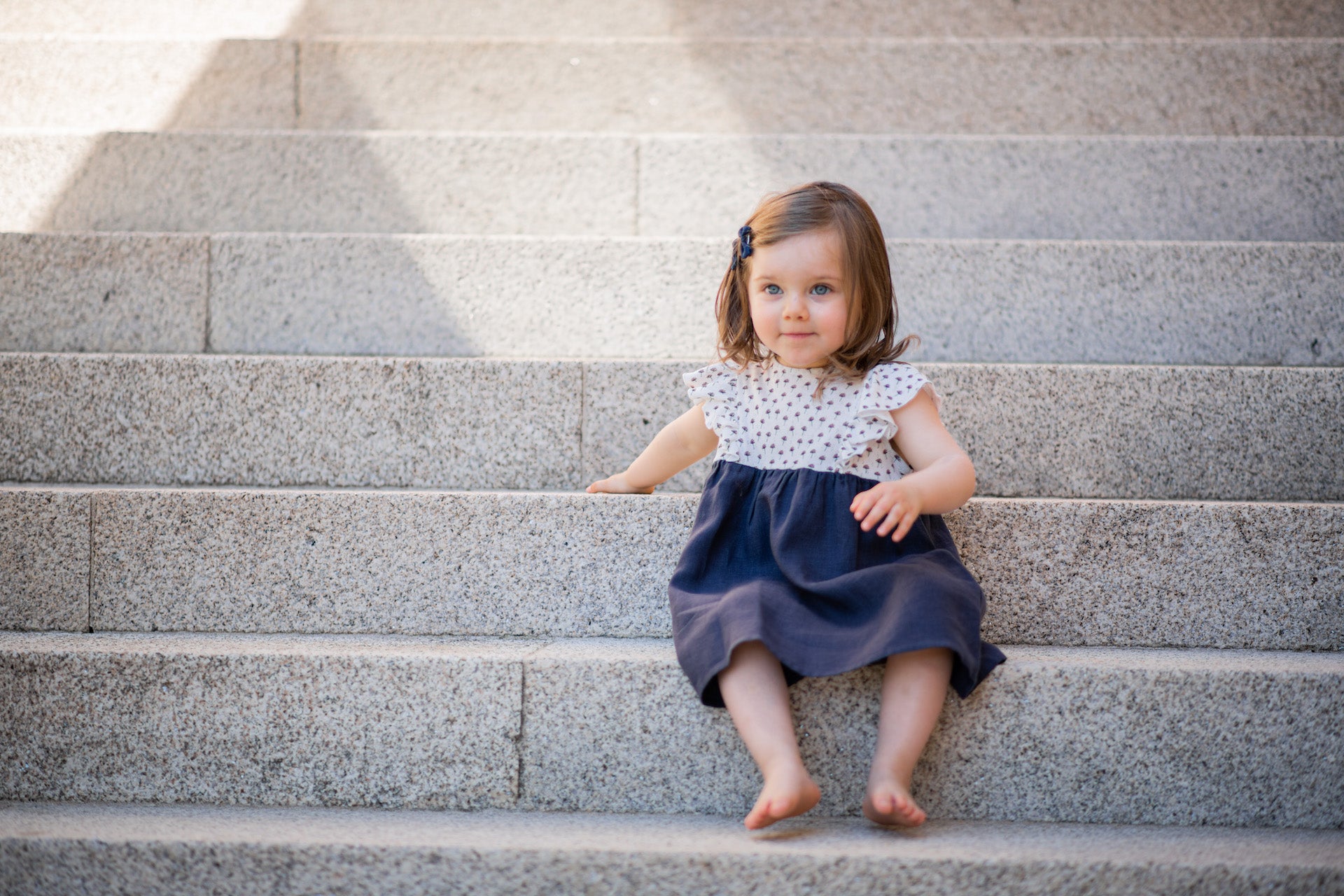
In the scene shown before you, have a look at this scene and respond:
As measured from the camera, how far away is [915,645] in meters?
1.78

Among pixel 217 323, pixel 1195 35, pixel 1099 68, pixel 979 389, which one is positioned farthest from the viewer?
pixel 1195 35

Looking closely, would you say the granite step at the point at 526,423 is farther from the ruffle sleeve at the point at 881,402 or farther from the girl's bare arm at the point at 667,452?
the ruffle sleeve at the point at 881,402

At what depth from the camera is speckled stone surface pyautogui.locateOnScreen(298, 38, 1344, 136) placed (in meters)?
3.62

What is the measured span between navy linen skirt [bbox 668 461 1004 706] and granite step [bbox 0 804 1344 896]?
283mm

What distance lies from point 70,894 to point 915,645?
1445 millimetres

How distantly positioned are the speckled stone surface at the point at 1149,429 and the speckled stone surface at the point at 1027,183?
2.92 ft

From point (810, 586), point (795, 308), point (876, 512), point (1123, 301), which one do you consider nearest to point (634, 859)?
point (810, 586)

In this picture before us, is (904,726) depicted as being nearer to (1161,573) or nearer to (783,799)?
(783,799)

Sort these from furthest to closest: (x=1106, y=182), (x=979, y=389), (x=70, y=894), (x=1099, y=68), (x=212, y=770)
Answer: (x=1099, y=68), (x=1106, y=182), (x=979, y=389), (x=212, y=770), (x=70, y=894)

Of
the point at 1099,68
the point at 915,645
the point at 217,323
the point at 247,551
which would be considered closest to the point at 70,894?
the point at 247,551

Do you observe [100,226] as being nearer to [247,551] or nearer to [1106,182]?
[247,551]

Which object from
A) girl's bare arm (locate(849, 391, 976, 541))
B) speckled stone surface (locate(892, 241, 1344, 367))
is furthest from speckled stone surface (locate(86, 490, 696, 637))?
speckled stone surface (locate(892, 241, 1344, 367))

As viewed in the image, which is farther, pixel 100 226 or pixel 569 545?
pixel 100 226

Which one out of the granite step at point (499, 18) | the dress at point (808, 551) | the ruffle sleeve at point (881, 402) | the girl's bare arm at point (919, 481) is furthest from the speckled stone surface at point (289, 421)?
the granite step at point (499, 18)
